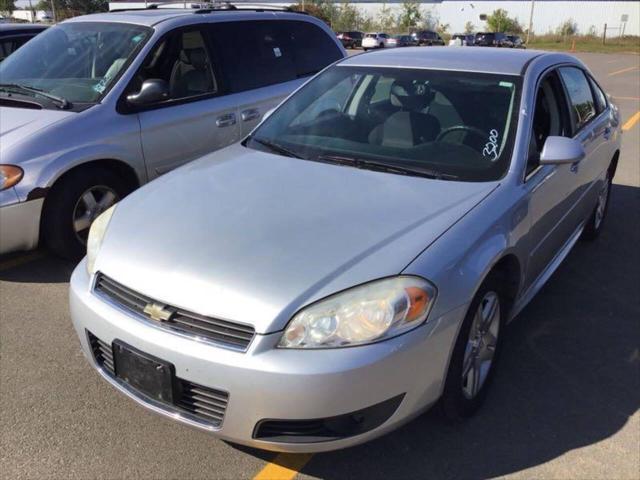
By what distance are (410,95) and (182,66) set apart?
229 centimetres

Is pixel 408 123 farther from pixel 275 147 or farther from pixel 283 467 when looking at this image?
pixel 283 467

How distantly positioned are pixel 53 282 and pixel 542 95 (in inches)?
132

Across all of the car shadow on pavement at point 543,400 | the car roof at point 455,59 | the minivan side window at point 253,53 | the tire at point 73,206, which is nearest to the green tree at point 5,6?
the minivan side window at point 253,53

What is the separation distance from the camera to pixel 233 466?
2.47 meters

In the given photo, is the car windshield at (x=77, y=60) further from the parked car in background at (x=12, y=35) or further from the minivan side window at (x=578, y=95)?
the minivan side window at (x=578, y=95)

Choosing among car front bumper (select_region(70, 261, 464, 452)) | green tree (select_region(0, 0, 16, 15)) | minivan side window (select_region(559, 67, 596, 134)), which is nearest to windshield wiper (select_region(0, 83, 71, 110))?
car front bumper (select_region(70, 261, 464, 452))

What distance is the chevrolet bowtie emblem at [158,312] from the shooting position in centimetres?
223

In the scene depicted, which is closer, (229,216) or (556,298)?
(229,216)

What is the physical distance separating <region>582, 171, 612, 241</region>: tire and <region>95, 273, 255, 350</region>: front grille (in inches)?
141

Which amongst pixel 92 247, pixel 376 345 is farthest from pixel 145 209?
pixel 376 345

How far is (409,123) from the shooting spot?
3344 millimetres

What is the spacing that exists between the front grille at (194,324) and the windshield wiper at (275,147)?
1.32 m

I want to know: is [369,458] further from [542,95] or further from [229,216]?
[542,95]

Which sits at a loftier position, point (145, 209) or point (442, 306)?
point (145, 209)
